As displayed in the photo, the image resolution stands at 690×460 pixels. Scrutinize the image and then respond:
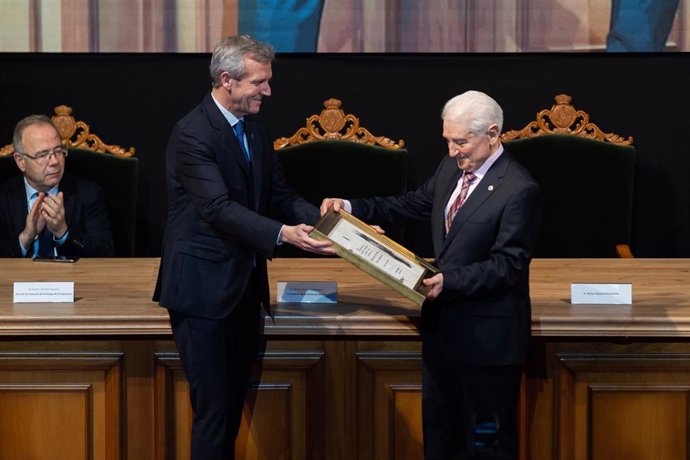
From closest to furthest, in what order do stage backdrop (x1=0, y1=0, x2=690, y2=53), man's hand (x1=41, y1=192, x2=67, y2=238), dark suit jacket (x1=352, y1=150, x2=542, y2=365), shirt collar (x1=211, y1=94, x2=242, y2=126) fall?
1. dark suit jacket (x1=352, y1=150, x2=542, y2=365)
2. shirt collar (x1=211, y1=94, x2=242, y2=126)
3. man's hand (x1=41, y1=192, x2=67, y2=238)
4. stage backdrop (x1=0, y1=0, x2=690, y2=53)

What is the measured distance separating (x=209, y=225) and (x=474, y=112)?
2.36 ft

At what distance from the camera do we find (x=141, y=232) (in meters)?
5.08

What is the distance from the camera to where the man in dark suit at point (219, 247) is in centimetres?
299

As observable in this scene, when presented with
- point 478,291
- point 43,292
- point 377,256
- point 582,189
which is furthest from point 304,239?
point 582,189

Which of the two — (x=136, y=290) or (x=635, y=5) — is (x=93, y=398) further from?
(x=635, y=5)

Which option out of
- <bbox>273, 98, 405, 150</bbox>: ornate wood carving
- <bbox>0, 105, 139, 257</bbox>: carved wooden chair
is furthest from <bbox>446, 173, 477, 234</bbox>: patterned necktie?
<bbox>0, 105, 139, 257</bbox>: carved wooden chair

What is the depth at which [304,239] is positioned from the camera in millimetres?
3021

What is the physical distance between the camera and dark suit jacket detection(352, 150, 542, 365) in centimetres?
287

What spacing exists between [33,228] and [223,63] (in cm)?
141

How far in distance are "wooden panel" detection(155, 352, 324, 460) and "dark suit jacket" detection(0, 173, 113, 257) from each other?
3.82 feet

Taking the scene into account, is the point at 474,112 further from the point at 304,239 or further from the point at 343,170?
the point at 343,170

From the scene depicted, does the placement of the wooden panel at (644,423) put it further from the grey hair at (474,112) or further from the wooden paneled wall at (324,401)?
the grey hair at (474,112)

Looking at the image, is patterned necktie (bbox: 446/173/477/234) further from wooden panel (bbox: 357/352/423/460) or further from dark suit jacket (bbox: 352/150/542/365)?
wooden panel (bbox: 357/352/423/460)

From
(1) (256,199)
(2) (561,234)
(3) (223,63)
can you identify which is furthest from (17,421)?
(2) (561,234)
